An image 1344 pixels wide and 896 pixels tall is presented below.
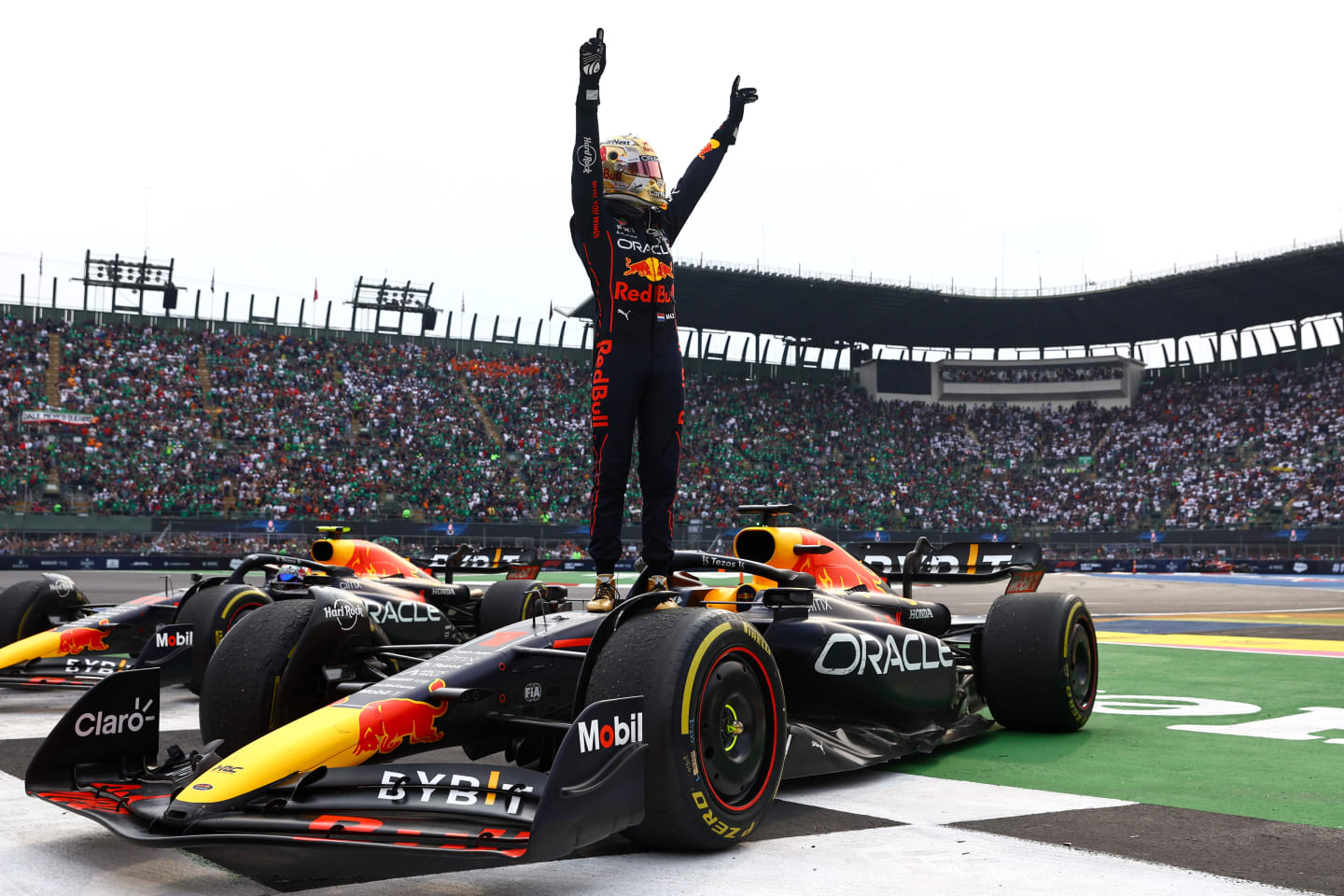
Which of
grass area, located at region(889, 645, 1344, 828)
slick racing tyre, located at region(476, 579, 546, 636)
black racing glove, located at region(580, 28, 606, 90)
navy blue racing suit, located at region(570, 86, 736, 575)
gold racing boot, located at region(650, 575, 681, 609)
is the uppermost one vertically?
black racing glove, located at region(580, 28, 606, 90)

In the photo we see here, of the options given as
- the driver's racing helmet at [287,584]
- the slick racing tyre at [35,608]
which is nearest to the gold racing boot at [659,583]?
the driver's racing helmet at [287,584]

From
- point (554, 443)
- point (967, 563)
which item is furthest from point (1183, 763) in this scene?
point (554, 443)

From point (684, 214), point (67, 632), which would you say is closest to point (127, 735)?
point (684, 214)

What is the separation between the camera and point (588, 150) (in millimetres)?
5301

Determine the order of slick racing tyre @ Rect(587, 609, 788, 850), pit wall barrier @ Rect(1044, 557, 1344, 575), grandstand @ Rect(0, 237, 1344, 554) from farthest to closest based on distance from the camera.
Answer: grandstand @ Rect(0, 237, 1344, 554)
pit wall barrier @ Rect(1044, 557, 1344, 575)
slick racing tyre @ Rect(587, 609, 788, 850)

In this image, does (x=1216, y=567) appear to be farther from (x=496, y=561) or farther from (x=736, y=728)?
(x=736, y=728)

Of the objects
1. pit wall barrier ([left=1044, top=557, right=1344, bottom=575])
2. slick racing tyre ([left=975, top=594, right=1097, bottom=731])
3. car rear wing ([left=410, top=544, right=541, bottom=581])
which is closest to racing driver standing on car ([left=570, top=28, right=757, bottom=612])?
slick racing tyre ([left=975, top=594, right=1097, bottom=731])

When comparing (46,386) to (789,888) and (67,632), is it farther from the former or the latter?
(789,888)

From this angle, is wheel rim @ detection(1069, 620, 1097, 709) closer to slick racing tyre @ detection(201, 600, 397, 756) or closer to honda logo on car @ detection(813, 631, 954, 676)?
honda logo on car @ detection(813, 631, 954, 676)

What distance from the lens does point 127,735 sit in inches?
151

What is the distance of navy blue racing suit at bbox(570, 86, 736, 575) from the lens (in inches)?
211

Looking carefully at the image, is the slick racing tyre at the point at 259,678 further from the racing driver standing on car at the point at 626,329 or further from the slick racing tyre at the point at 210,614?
the slick racing tyre at the point at 210,614

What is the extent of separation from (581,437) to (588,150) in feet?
129

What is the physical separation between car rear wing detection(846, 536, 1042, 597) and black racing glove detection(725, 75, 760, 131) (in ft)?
9.27
